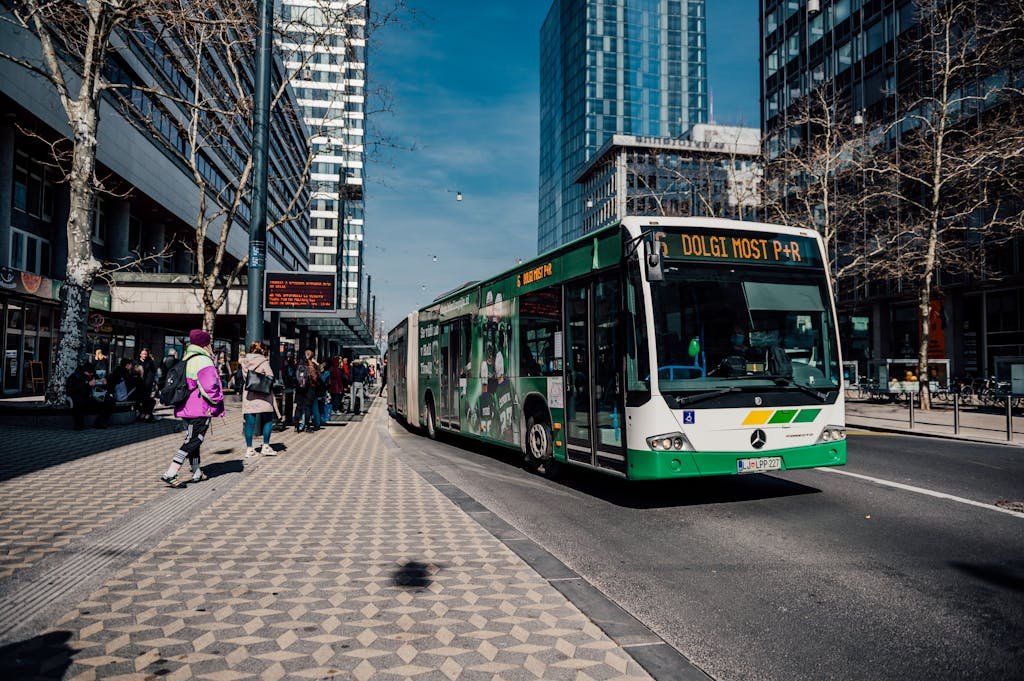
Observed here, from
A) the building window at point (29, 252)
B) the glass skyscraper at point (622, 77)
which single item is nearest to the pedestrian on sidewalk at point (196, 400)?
the building window at point (29, 252)

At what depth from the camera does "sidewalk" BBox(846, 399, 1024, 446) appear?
15.4m

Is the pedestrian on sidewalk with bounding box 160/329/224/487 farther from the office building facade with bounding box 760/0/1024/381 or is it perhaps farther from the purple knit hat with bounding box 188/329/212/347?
the office building facade with bounding box 760/0/1024/381

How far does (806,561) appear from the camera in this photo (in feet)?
17.6

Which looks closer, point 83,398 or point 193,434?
point 193,434

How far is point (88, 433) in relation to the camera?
1459cm

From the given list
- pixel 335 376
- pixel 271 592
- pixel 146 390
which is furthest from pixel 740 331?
pixel 335 376

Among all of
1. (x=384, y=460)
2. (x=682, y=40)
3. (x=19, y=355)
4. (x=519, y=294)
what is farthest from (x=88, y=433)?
(x=682, y=40)

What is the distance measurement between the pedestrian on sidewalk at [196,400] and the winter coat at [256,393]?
2136 millimetres

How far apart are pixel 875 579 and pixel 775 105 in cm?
5031

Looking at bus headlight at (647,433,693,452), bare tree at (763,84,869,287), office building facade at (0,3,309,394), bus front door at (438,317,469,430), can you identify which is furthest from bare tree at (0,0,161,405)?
bare tree at (763,84,869,287)

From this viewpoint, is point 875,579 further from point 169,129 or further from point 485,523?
point 169,129

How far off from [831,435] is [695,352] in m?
1.83

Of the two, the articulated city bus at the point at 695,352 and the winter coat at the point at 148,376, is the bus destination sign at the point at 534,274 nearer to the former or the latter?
the articulated city bus at the point at 695,352

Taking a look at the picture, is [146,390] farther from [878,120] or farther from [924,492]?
[878,120]
